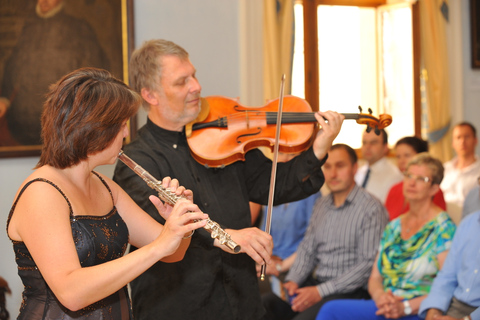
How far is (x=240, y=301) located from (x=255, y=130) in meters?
0.68

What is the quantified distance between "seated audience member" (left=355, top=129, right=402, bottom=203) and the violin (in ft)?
8.77

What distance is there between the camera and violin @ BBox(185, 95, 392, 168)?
2.21m

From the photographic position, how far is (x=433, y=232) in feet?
10.2

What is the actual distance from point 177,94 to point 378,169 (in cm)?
310

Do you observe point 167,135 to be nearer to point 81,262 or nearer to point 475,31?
point 81,262

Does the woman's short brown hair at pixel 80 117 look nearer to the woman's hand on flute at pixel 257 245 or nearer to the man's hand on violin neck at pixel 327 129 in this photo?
the woman's hand on flute at pixel 257 245

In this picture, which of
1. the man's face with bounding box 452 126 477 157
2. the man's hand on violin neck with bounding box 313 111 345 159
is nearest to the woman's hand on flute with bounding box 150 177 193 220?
the man's hand on violin neck with bounding box 313 111 345 159

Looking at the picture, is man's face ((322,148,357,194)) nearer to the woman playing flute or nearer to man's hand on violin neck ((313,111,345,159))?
man's hand on violin neck ((313,111,345,159))

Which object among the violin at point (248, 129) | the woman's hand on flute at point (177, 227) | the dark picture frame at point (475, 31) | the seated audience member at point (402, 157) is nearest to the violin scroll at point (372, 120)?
the violin at point (248, 129)

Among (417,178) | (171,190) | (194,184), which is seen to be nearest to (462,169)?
(417,178)

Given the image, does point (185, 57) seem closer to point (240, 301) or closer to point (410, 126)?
point (240, 301)

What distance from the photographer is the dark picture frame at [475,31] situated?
6328 mm

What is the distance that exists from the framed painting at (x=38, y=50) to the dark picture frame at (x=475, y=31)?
429cm

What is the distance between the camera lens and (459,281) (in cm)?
280
